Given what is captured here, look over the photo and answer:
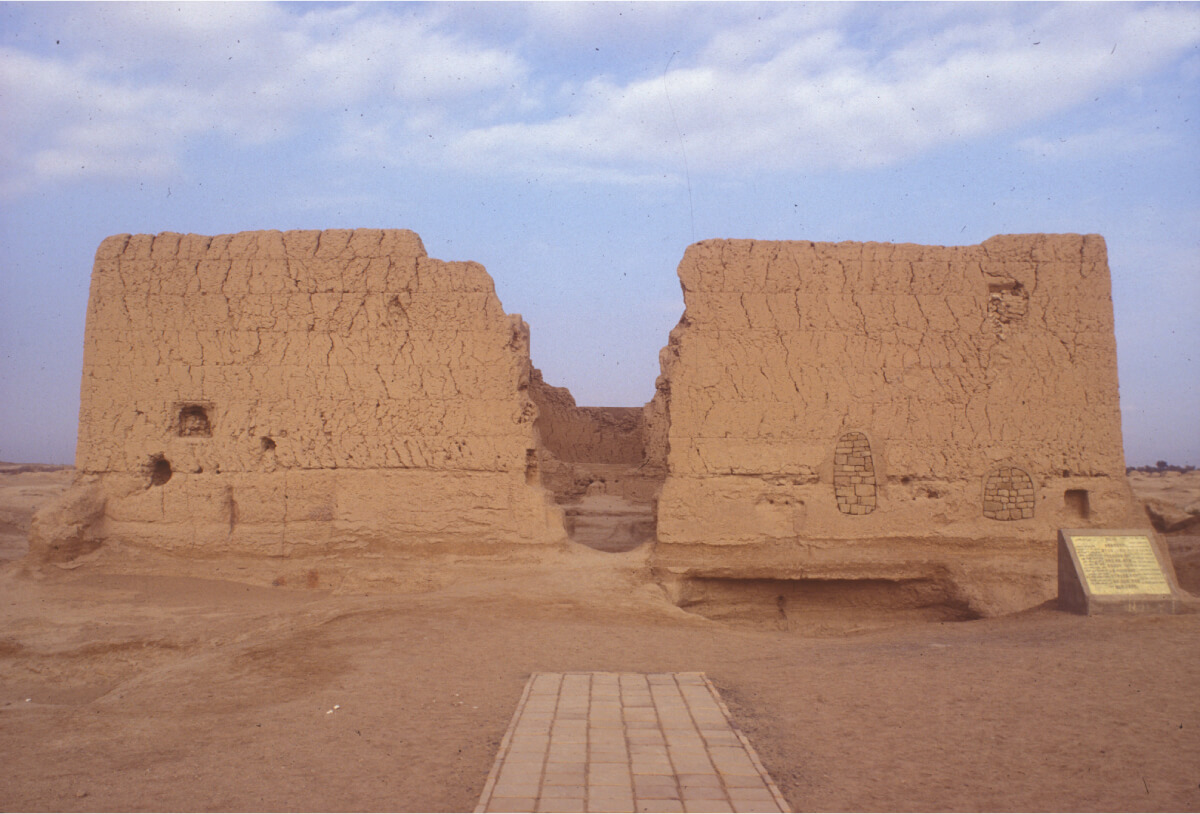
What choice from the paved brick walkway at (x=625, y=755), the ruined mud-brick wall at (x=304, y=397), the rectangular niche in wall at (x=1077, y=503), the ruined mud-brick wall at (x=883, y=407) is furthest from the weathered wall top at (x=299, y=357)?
the rectangular niche in wall at (x=1077, y=503)

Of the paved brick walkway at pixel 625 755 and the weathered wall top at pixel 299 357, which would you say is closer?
the paved brick walkway at pixel 625 755

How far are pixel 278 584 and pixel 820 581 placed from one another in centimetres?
497

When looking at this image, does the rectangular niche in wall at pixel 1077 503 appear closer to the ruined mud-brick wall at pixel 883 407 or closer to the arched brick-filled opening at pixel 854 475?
the ruined mud-brick wall at pixel 883 407

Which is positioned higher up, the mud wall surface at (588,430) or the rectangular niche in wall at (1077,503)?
the mud wall surface at (588,430)

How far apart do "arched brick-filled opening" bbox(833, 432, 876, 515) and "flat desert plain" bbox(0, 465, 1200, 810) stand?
3.83ft

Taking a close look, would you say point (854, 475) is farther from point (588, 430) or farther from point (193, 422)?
point (588, 430)

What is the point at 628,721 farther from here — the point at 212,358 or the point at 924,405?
the point at 212,358

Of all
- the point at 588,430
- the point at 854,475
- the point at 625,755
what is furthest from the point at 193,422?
the point at 588,430

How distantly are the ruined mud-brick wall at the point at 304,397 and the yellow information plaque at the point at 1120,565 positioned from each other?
14.0 ft

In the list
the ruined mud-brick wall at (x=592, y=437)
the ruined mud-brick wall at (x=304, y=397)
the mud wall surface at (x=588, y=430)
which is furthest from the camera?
the mud wall surface at (x=588, y=430)

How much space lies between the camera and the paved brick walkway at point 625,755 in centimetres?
284

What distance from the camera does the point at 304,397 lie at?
24.5 feet

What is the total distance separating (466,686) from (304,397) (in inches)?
159

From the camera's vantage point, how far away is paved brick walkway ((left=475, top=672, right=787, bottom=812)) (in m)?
2.84
